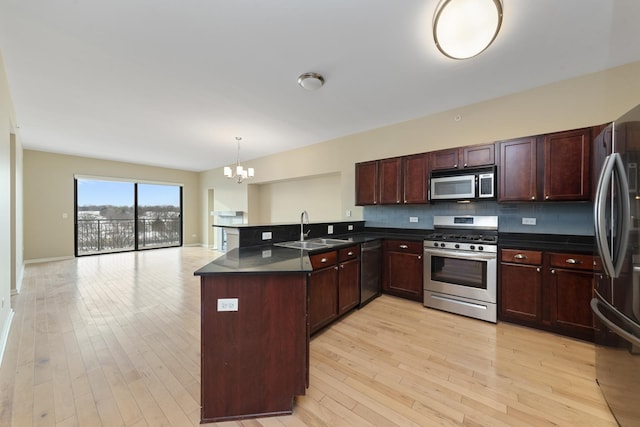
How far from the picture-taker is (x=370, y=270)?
342cm

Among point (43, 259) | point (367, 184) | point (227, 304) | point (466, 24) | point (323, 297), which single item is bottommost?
point (43, 259)

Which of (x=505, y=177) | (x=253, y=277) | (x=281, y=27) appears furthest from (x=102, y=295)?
(x=505, y=177)

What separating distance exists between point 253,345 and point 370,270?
7.22ft

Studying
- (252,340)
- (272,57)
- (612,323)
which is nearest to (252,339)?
(252,340)

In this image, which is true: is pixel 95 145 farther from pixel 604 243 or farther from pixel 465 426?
pixel 604 243

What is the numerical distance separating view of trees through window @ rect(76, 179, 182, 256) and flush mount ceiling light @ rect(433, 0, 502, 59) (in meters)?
8.94

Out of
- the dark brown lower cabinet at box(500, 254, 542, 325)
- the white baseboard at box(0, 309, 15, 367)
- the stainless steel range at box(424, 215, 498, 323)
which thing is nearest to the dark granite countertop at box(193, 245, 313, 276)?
the stainless steel range at box(424, 215, 498, 323)

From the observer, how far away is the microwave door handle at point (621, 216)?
1.38 metres

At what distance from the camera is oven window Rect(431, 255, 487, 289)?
112 inches

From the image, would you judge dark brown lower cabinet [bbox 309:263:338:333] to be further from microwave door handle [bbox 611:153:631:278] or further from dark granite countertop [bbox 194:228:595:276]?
microwave door handle [bbox 611:153:631:278]

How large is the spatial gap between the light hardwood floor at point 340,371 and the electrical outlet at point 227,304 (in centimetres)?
70

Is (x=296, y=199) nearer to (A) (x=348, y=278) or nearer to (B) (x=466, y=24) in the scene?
(A) (x=348, y=278)

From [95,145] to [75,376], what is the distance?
562 centimetres

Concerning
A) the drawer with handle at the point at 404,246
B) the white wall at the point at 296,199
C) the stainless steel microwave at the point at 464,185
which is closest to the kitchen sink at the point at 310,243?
the drawer with handle at the point at 404,246
